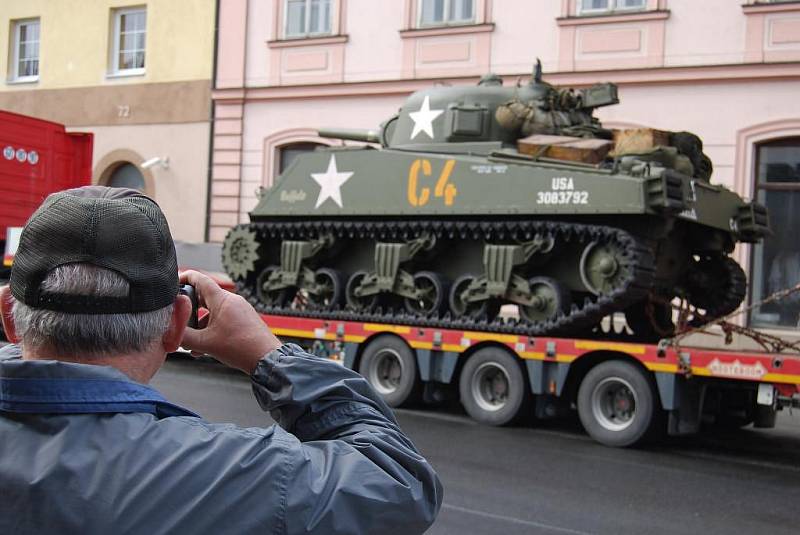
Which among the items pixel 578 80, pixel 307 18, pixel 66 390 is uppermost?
pixel 307 18

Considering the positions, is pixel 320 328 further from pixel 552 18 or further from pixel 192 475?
pixel 192 475

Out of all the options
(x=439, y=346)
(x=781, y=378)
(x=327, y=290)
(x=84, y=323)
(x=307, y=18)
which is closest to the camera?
(x=84, y=323)

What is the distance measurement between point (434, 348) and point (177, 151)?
40.9 feet

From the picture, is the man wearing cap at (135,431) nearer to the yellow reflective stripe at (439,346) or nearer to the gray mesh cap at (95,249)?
the gray mesh cap at (95,249)

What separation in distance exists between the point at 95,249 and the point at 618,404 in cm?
878

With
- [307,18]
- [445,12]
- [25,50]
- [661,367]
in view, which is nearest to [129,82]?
[25,50]

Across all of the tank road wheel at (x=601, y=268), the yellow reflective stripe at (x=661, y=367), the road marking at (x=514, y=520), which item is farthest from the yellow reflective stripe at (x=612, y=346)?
the road marking at (x=514, y=520)

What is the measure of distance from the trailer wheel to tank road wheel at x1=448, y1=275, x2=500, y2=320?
857mm

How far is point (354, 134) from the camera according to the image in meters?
15.6

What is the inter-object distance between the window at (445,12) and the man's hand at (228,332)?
17.5m

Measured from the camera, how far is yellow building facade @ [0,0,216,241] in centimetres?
2228

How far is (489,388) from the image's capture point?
11180 millimetres

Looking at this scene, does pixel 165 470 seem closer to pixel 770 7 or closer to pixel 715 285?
pixel 715 285

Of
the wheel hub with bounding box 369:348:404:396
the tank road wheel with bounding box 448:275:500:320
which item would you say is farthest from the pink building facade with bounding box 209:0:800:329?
the wheel hub with bounding box 369:348:404:396
